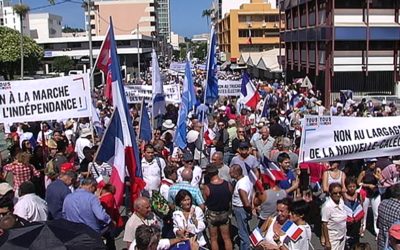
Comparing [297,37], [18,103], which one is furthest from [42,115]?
[297,37]

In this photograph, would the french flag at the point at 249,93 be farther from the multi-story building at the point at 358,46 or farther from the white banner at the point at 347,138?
the multi-story building at the point at 358,46

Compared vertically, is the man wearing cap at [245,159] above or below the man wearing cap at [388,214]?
above

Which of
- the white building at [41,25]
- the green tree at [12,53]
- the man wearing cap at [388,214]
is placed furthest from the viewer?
the white building at [41,25]

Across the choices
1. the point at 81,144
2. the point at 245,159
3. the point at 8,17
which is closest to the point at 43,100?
the point at 81,144

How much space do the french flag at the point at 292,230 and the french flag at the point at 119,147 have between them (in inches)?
92.7

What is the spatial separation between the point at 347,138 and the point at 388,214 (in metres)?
1.97

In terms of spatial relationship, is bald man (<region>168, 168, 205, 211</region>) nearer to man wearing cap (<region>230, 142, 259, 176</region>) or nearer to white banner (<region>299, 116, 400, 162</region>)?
man wearing cap (<region>230, 142, 259, 176</region>)

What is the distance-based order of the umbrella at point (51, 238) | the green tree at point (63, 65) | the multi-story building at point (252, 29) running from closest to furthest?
the umbrella at point (51, 238)
the green tree at point (63, 65)
the multi-story building at point (252, 29)

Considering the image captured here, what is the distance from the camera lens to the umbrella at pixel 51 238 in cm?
538

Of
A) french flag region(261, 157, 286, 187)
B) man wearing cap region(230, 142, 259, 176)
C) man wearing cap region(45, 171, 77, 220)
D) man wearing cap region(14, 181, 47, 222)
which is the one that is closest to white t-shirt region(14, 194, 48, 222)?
man wearing cap region(14, 181, 47, 222)

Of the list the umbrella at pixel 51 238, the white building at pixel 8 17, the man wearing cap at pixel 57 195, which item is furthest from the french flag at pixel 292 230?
the white building at pixel 8 17

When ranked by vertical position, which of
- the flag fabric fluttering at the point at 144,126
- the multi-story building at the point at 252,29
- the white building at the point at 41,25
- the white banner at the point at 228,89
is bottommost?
the flag fabric fluttering at the point at 144,126

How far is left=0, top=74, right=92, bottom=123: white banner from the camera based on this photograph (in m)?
10.5

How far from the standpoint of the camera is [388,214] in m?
7.18
